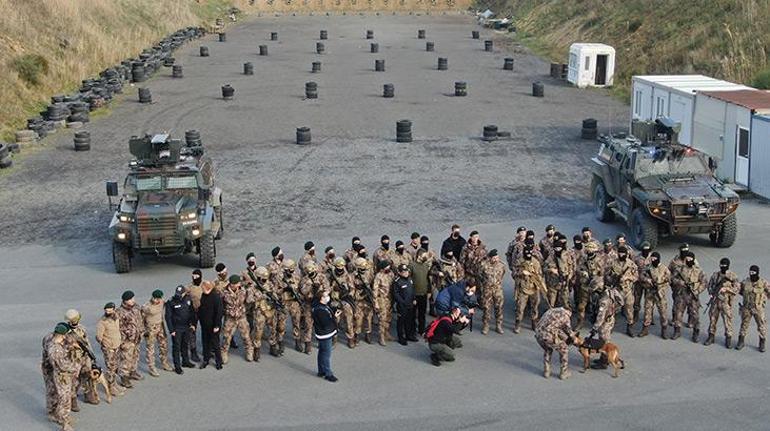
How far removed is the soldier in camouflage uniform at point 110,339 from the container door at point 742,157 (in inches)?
685

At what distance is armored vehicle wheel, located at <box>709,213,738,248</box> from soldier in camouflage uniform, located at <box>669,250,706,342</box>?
16.7 feet

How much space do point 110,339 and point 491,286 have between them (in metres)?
5.98

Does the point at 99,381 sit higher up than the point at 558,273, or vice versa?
the point at 558,273

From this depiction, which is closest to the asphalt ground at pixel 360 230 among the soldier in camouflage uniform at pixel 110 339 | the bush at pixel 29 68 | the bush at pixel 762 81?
the soldier in camouflage uniform at pixel 110 339

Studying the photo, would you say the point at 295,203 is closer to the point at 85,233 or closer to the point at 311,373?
the point at 85,233

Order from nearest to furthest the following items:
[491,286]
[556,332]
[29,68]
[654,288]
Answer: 1. [556,332]
2. [654,288]
3. [491,286]
4. [29,68]

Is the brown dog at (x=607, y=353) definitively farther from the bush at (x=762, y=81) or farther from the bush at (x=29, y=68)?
the bush at (x=29, y=68)

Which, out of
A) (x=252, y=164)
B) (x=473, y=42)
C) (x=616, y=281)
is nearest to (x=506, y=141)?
(x=252, y=164)

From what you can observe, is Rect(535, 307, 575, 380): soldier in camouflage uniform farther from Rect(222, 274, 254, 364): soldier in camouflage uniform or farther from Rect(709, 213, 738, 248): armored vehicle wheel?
Rect(709, 213, 738, 248): armored vehicle wheel

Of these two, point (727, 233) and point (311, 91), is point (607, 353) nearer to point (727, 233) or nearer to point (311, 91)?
point (727, 233)

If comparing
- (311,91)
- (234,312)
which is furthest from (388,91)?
(234,312)

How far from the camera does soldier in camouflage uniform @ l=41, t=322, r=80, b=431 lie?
1313cm

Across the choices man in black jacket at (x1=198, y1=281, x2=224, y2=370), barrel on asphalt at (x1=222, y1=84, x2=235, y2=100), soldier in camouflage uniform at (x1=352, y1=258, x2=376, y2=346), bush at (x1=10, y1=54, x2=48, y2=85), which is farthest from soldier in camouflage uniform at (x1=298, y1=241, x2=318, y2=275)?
bush at (x1=10, y1=54, x2=48, y2=85)

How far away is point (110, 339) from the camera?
14.2m
